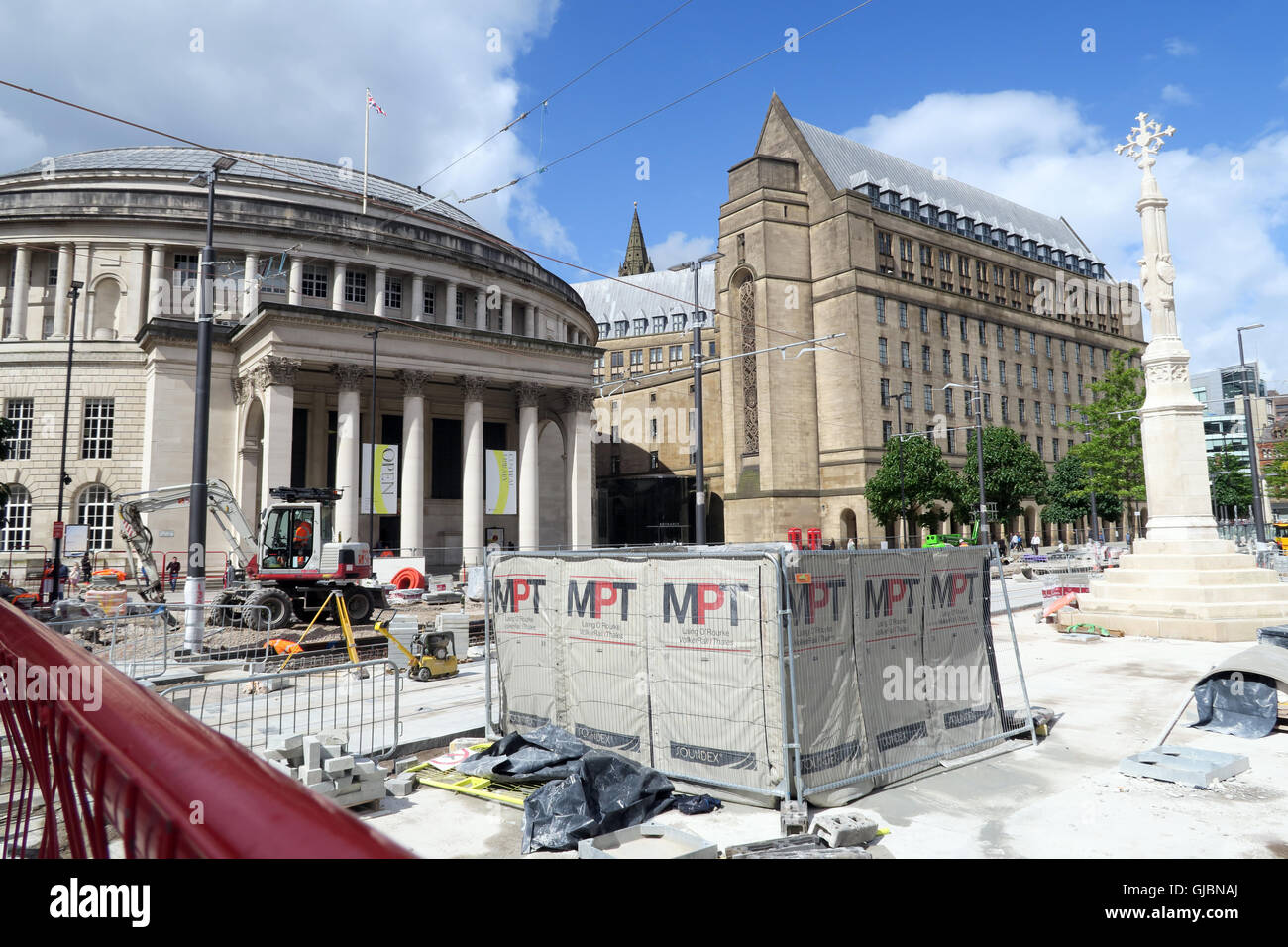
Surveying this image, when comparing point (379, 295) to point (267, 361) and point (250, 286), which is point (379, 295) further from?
point (267, 361)

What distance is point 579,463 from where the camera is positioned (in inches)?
1955

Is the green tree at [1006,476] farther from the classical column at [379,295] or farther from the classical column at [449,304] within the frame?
the classical column at [379,295]

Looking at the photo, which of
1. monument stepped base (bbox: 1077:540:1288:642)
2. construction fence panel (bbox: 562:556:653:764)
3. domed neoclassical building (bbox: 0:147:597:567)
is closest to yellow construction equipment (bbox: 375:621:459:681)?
construction fence panel (bbox: 562:556:653:764)

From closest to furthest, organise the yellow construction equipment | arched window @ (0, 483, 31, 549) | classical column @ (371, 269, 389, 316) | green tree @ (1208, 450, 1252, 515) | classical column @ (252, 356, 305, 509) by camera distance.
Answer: the yellow construction equipment → classical column @ (252, 356, 305, 509) → arched window @ (0, 483, 31, 549) → classical column @ (371, 269, 389, 316) → green tree @ (1208, 450, 1252, 515)

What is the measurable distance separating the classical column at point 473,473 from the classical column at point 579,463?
6.60 meters

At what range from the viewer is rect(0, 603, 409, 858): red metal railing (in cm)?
105

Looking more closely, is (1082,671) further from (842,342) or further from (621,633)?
(842,342)

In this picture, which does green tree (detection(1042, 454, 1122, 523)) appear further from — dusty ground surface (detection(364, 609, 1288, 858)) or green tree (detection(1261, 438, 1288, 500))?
dusty ground surface (detection(364, 609, 1288, 858))

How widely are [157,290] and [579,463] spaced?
87.8ft

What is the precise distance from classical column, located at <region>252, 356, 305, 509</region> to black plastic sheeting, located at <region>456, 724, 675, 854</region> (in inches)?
1274

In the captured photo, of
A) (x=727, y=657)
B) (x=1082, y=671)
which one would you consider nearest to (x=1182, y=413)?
(x=1082, y=671)

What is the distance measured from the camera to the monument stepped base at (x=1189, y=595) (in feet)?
57.9

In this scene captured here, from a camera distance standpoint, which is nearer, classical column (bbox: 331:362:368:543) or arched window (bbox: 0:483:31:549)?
classical column (bbox: 331:362:368:543)

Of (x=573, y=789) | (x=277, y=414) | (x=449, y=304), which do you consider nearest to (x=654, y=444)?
(x=449, y=304)
